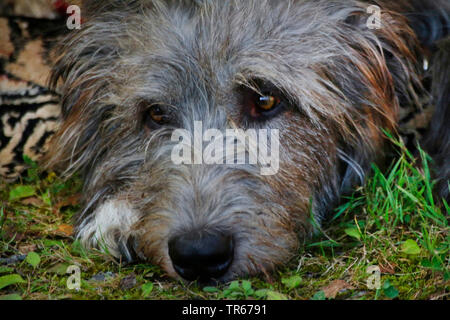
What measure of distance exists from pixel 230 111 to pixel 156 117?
48 cm

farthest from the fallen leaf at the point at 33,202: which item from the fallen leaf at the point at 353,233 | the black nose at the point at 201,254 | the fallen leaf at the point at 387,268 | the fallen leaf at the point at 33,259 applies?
the fallen leaf at the point at 387,268

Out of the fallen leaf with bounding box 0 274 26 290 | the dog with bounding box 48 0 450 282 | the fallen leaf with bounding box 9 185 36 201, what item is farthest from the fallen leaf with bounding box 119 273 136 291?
the fallen leaf with bounding box 9 185 36 201

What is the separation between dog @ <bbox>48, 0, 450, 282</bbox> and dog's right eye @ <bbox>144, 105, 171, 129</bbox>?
1 centimetres

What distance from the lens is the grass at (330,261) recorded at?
318cm

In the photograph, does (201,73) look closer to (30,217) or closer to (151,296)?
(151,296)

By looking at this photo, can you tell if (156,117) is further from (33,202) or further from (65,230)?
(33,202)

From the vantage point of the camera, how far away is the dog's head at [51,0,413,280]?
3.29 m

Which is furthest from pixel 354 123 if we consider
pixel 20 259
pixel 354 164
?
pixel 20 259

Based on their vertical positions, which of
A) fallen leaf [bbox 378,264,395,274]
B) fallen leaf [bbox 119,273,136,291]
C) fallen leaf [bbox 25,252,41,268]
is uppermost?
fallen leaf [bbox 25,252,41,268]

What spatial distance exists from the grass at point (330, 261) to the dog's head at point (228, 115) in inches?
4.7

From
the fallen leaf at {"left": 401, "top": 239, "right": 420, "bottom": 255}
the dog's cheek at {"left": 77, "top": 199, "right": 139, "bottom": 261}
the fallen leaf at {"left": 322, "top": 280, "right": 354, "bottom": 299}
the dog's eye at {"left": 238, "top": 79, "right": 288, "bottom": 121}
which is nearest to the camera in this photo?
the fallen leaf at {"left": 322, "top": 280, "right": 354, "bottom": 299}

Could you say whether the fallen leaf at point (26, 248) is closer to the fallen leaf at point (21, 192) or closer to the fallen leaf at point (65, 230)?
the fallen leaf at point (65, 230)

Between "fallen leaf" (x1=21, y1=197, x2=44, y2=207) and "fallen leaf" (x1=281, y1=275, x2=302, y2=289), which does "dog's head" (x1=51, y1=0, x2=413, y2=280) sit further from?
"fallen leaf" (x1=21, y1=197, x2=44, y2=207)

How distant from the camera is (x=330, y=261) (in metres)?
3.51
